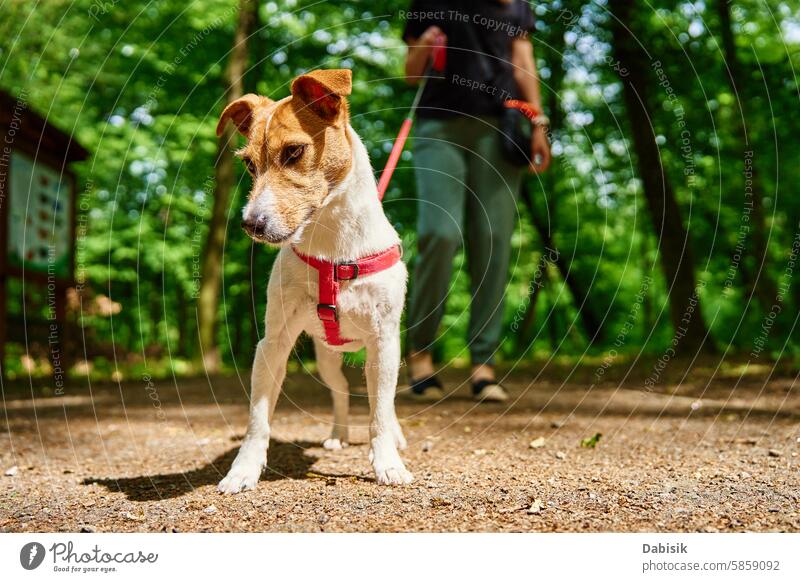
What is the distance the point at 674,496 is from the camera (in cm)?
298

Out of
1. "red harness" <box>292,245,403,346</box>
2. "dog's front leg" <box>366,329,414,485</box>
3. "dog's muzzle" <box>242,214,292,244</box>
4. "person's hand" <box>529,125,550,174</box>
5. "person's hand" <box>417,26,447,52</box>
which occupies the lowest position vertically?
"dog's front leg" <box>366,329,414,485</box>

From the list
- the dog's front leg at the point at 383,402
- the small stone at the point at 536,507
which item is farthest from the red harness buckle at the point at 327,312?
the small stone at the point at 536,507

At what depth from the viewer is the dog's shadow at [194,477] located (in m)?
3.29

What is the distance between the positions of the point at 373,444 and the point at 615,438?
2052 millimetres

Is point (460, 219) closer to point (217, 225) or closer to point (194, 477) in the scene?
point (194, 477)

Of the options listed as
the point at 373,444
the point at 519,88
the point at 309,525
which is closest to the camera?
the point at 309,525

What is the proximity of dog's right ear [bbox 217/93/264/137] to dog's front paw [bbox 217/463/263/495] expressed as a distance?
5.02ft

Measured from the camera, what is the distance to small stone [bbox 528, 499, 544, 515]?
9.14 ft

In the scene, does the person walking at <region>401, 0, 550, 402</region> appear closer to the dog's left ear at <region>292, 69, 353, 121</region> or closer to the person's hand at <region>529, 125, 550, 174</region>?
the person's hand at <region>529, 125, 550, 174</region>

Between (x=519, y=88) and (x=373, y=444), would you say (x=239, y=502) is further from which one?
(x=519, y=88)

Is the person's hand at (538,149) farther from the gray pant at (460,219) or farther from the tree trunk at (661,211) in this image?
the tree trunk at (661,211)

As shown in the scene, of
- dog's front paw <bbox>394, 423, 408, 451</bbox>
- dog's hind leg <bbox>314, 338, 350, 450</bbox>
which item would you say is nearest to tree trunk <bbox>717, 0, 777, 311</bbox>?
dog's front paw <bbox>394, 423, 408, 451</bbox>

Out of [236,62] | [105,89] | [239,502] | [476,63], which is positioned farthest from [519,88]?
[105,89]

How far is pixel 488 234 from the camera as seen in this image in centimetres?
554
